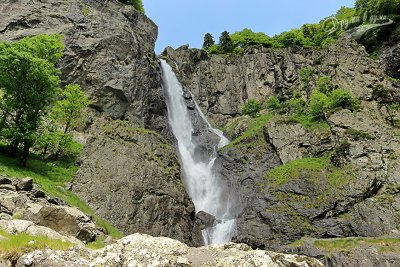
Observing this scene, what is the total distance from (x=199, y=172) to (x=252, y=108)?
22.7 m

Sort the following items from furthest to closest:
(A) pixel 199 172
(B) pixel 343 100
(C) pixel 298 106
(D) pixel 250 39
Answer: (D) pixel 250 39 → (C) pixel 298 106 → (B) pixel 343 100 → (A) pixel 199 172

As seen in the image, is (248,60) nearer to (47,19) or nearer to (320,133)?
(320,133)

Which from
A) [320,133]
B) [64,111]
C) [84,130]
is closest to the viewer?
[64,111]

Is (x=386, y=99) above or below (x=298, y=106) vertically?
above

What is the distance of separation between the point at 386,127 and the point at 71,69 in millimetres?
38978

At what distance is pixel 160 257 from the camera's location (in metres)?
7.01

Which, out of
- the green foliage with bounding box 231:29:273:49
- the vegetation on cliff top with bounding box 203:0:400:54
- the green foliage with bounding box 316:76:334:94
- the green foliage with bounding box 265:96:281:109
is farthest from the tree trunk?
the green foliage with bounding box 231:29:273:49

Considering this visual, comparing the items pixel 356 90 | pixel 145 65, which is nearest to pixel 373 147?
pixel 356 90

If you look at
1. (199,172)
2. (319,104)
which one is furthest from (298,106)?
(199,172)

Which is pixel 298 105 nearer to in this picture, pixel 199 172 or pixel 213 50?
pixel 199 172

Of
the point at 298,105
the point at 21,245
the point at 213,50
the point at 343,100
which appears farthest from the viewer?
the point at 213,50

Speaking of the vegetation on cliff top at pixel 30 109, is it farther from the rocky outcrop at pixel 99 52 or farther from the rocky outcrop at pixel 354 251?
the rocky outcrop at pixel 99 52

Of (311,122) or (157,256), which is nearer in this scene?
(157,256)

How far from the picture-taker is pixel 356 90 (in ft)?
164
